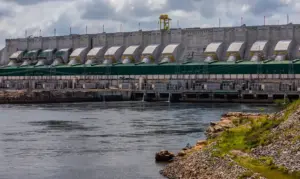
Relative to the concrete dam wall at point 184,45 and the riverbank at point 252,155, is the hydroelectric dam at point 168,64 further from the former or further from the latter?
the riverbank at point 252,155

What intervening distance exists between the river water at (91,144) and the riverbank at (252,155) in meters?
1.87

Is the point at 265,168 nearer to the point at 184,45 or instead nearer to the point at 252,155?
the point at 252,155

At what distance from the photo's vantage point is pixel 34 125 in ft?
158

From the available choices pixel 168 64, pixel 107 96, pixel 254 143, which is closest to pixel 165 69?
pixel 168 64

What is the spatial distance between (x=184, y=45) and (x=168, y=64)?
647 cm

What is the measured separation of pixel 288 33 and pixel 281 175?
8255cm

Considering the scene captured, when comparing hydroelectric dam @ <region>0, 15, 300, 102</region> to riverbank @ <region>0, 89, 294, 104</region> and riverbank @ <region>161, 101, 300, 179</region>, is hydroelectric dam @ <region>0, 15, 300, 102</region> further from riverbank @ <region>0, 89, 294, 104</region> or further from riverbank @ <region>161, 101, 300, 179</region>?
riverbank @ <region>161, 101, 300, 179</region>

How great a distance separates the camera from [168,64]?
341ft

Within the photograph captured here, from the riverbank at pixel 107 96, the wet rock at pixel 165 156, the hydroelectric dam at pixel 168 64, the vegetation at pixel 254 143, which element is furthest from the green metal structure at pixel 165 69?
the vegetation at pixel 254 143

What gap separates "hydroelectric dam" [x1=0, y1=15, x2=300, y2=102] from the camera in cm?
8994

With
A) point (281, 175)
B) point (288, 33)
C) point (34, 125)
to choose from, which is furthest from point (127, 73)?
point (281, 175)

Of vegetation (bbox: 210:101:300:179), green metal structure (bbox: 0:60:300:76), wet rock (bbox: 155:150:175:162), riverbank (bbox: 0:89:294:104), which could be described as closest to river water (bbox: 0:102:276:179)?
wet rock (bbox: 155:150:175:162)

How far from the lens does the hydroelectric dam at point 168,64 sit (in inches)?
3541

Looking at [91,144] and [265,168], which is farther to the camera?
[91,144]
